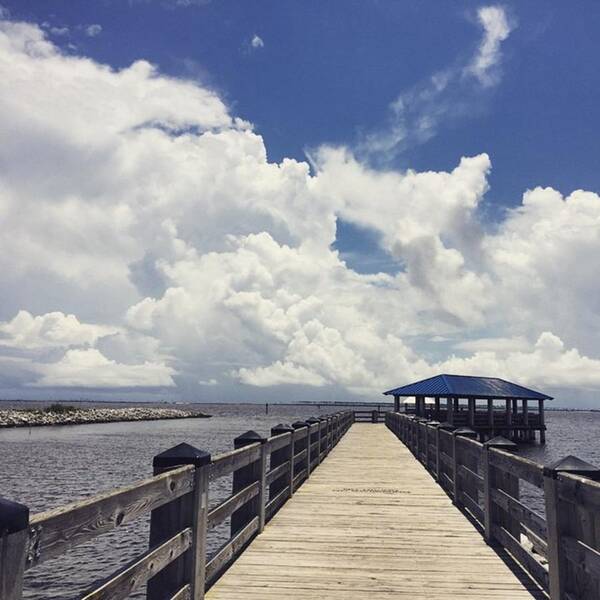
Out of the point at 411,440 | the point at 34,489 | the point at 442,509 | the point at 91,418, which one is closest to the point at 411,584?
the point at 442,509

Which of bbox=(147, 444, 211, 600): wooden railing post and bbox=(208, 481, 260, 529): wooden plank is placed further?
bbox=(208, 481, 260, 529): wooden plank

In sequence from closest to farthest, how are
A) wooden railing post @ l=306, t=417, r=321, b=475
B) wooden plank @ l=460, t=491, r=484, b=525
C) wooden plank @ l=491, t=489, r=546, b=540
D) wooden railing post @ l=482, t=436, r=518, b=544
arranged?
1. wooden plank @ l=491, t=489, r=546, b=540
2. wooden railing post @ l=482, t=436, r=518, b=544
3. wooden plank @ l=460, t=491, r=484, b=525
4. wooden railing post @ l=306, t=417, r=321, b=475

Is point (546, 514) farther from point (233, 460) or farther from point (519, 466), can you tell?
point (233, 460)

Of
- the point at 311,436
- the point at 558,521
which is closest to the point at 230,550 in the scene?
the point at 558,521

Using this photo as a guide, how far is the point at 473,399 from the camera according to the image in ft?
149

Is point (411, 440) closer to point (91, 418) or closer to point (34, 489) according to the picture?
point (34, 489)

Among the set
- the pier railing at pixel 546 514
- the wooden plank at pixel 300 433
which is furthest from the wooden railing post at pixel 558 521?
the wooden plank at pixel 300 433

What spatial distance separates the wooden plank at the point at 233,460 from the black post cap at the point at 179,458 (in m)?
0.39

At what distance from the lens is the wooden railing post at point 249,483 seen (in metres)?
6.80

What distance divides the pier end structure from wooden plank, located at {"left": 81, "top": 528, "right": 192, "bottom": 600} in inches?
1491

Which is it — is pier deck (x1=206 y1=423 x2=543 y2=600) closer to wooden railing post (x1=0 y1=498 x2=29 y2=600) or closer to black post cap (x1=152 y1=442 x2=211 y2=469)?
black post cap (x1=152 y1=442 x2=211 y2=469)

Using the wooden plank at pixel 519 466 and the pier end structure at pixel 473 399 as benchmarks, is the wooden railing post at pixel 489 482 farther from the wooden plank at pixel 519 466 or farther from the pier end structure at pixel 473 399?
the pier end structure at pixel 473 399

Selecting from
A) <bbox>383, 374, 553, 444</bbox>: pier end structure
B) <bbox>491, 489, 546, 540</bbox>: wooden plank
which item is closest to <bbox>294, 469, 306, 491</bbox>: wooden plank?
<bbox>491, 489, 546, 540</bbox>: wooden plank

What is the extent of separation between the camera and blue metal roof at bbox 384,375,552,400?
140ft
